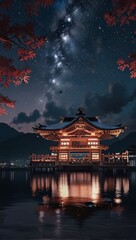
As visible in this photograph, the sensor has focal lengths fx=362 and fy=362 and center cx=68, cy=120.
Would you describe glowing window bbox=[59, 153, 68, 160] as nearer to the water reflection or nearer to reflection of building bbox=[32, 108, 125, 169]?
reflection of building bbox=[32, 108, 125, 169]

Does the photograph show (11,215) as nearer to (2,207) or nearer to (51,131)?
(2,207)

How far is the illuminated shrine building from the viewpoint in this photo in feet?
196

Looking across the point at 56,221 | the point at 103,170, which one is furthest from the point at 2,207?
the point at 103,170

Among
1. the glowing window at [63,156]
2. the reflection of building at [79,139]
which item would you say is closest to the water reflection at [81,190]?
the reflection of building at [79,139]

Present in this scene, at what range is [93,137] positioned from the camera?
60969 millimetres

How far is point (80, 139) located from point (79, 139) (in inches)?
6.7

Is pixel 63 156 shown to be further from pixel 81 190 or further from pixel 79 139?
pixel 81 190

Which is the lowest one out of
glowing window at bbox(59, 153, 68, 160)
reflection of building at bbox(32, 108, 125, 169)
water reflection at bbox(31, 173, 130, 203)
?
water reflection at bbox(31, 173, 130, 203)

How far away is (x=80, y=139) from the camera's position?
61406 millimetres

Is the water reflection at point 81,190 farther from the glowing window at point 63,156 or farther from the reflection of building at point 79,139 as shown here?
the glowing window at point 63,156

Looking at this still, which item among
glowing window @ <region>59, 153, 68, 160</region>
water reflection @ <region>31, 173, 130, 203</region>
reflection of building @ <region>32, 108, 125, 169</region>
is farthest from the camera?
glowing window @ <region>59, 153, 68, 160</region>

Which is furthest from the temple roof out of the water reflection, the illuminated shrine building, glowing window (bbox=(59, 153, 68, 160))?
the water reflection

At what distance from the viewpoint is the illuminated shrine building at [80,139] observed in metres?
59.8

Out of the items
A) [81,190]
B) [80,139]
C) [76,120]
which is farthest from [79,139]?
[81,190]
